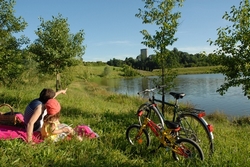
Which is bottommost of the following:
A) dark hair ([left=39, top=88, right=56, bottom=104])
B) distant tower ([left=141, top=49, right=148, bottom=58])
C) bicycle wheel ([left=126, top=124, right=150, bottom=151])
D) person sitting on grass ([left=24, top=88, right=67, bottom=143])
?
bicycle wheel ([left=126, top=124, right=150, bottom=151])

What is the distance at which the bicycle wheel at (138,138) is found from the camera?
4.84 metres

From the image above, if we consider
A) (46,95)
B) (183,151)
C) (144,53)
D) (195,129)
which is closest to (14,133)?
(46,95)

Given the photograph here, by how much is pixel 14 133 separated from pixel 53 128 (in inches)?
31.3

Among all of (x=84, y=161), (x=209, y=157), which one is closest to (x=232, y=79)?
(x=209, y=157)

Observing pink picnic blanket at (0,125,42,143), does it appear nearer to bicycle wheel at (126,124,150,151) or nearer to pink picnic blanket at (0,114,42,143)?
pink picnic blanket at (0,114,42,143)

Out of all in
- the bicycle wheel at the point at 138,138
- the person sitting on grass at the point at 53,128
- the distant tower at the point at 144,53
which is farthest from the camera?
the distant tower at the point at 144,53

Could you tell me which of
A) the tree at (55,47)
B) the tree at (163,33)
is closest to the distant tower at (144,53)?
the tree at (163,33)

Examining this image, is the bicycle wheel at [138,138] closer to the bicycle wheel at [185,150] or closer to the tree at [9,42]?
the bicycle wheel at [185,150]

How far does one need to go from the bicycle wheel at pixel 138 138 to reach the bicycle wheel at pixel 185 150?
0.88m

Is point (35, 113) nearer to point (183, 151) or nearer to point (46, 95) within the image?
point (46, 95)

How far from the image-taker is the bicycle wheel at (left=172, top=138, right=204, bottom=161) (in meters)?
3.79

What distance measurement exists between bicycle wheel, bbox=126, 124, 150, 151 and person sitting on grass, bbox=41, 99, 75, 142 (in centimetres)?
127

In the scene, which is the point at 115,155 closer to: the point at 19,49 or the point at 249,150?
the point at 249,150

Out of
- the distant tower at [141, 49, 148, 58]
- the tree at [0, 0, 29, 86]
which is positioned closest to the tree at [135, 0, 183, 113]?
the distant tower at [141, 49, 148, 58]
